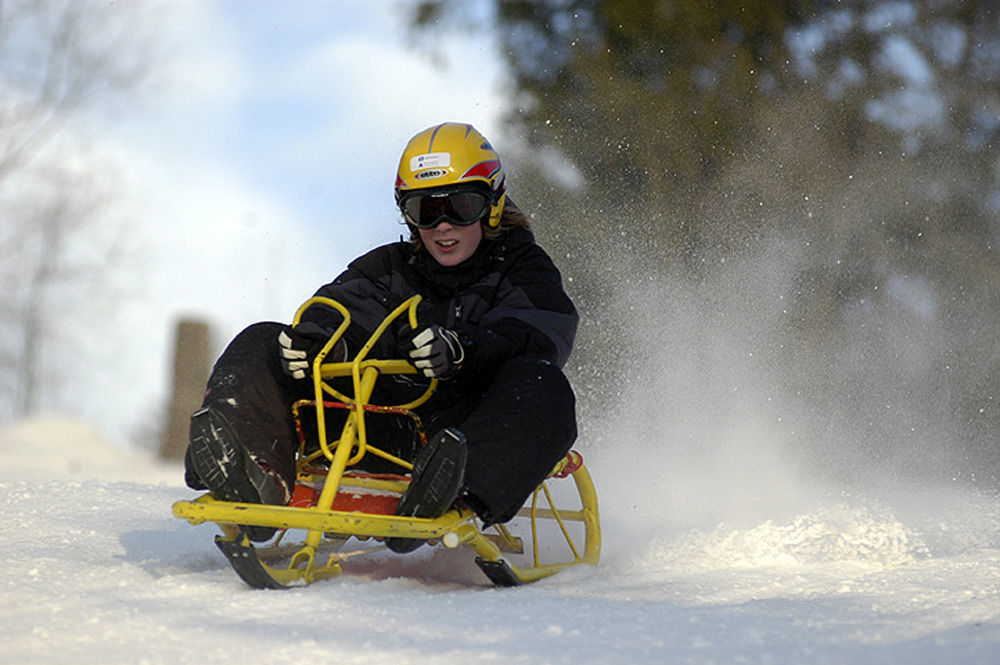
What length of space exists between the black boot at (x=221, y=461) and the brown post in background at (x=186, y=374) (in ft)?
28.8

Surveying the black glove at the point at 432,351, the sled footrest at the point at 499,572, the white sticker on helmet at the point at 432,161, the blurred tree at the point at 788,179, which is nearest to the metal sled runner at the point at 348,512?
the sled footrest at the point at 499,572

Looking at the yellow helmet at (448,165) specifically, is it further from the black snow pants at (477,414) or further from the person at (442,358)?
the black snow pants at (477,414)

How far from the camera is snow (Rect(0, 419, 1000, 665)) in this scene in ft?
6.25

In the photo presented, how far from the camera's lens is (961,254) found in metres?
9.22

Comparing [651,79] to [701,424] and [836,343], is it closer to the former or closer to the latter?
[836,343]

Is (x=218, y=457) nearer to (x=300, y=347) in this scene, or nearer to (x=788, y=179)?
(x=300, y=347)

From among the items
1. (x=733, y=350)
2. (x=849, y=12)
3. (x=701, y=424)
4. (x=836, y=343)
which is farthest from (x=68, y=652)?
(x=849, y=12)

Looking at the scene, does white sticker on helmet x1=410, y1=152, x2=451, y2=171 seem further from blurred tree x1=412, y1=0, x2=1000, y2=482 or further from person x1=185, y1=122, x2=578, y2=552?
blurred tree x1=412, y1=0, x2=1000, y2=482

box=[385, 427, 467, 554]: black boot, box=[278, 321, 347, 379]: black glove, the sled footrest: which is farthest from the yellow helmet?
the sled footrest

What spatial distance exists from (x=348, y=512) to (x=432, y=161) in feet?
4.21

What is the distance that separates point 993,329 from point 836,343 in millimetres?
1669

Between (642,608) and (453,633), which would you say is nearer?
(453,633)

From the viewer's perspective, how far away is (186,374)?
11102 millimetres

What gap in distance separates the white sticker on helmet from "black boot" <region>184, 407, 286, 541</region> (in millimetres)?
1138
